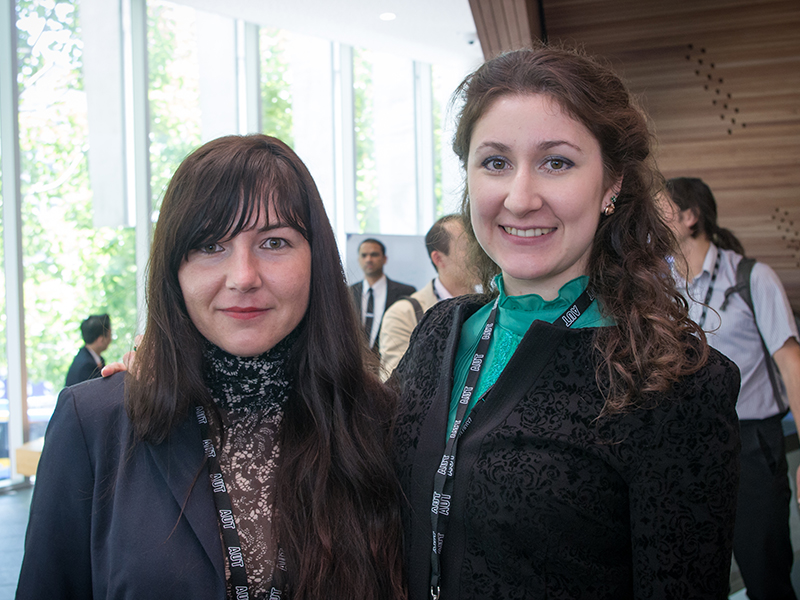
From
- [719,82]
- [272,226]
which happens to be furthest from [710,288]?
[272,226]

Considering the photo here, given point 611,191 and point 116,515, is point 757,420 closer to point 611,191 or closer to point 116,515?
point 611,191

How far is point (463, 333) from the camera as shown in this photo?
67.9 inches

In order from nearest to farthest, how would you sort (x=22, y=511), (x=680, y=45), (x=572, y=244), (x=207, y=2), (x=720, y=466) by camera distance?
1. (x=720, y=466)
2. (x=572, y=244)
3. (x=680, y=45)
4. (x=22, y=511)
5. (x=207, y=2)

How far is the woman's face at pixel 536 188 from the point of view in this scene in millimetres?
1433

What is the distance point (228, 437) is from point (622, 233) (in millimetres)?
989

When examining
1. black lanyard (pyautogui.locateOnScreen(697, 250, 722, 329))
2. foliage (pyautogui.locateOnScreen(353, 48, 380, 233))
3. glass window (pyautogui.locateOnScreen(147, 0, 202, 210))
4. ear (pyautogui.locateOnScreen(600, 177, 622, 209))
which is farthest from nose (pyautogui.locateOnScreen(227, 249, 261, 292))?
foliage (pyautogui.locateOnScreen(353, 48, 380, 233))

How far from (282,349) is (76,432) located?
0.45 m

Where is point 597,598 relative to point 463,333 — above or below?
below

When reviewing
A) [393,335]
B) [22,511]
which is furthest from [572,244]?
[22,511]

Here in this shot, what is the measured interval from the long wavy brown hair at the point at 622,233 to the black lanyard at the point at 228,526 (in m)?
0.78

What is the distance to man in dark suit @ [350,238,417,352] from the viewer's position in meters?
5.61

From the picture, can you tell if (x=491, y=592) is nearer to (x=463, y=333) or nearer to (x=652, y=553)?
(x=652, y=553)

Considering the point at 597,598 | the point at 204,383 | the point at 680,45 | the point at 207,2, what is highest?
the point at 207,2

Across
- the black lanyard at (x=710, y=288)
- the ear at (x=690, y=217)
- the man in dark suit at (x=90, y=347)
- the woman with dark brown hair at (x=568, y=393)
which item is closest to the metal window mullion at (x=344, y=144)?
the man in dark suit at (x=90, y=347)
